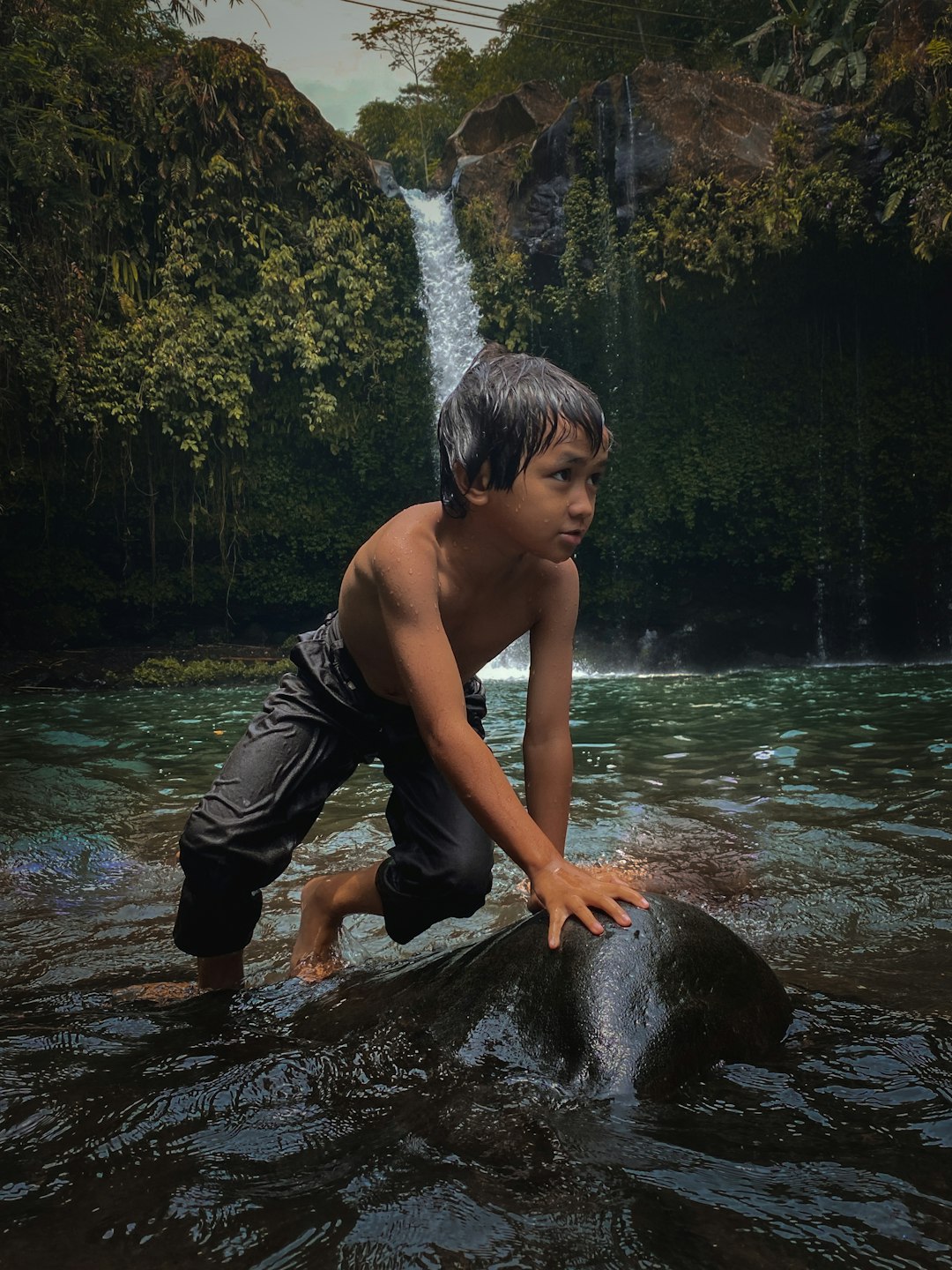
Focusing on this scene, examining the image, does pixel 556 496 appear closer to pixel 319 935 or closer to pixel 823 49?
pixel 319 935

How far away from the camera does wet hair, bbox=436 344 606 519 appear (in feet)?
7.42

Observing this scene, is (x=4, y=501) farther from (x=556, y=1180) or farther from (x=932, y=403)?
(x=556, y=1180)

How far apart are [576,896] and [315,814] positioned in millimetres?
951

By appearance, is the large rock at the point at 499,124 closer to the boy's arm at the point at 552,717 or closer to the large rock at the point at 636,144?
the large rock at the point at 636,144

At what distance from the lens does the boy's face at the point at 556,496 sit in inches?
89.7

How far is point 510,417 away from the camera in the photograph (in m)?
2.28

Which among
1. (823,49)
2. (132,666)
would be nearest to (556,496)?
(132,666)

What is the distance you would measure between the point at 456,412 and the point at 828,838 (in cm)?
297

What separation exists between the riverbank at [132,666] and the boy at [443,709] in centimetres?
1175

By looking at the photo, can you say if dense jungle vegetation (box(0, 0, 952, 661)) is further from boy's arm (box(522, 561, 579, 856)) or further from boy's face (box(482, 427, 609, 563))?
boy's face (box(482, 427, 609, 563))

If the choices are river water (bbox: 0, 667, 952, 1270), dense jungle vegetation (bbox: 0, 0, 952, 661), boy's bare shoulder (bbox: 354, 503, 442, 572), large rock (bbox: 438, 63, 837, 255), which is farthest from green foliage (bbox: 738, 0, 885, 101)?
boy's bare shoulder (bbox: 354, 503, 442, 572)

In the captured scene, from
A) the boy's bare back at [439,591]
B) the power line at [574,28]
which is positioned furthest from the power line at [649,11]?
the boy's bare back at [439,591]

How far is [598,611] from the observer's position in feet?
61.7

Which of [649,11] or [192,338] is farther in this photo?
[649,11]
